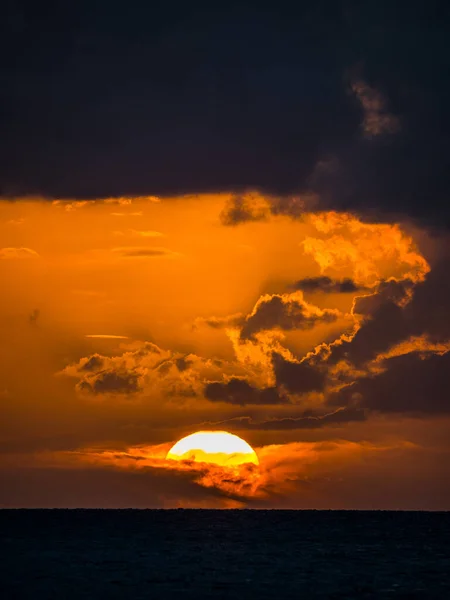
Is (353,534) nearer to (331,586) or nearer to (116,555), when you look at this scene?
(116,555)

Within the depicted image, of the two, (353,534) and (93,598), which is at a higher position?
(353,534)

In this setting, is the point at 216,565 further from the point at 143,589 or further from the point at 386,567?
the point at 143,589

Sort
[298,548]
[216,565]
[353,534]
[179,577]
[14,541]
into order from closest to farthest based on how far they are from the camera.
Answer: [179,577] → [216,565] → [298,548] → [14,541] → [353,534]

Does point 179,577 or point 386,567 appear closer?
point 179,577

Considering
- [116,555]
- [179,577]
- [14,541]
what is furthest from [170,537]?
[179,577]

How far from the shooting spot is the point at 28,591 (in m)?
84.5

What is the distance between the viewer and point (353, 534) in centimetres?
19500

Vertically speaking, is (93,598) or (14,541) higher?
(14,541)

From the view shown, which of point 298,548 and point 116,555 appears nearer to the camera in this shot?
point 116,555

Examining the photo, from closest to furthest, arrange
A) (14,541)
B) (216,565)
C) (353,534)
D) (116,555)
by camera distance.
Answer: (216,565) < (116,555) < (14,541) < (353,534)

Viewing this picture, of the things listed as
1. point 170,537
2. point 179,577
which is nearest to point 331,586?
point 179,577

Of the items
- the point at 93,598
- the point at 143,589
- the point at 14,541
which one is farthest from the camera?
the point at 14,541

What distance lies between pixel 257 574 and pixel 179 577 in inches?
306

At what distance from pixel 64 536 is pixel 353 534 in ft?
166
